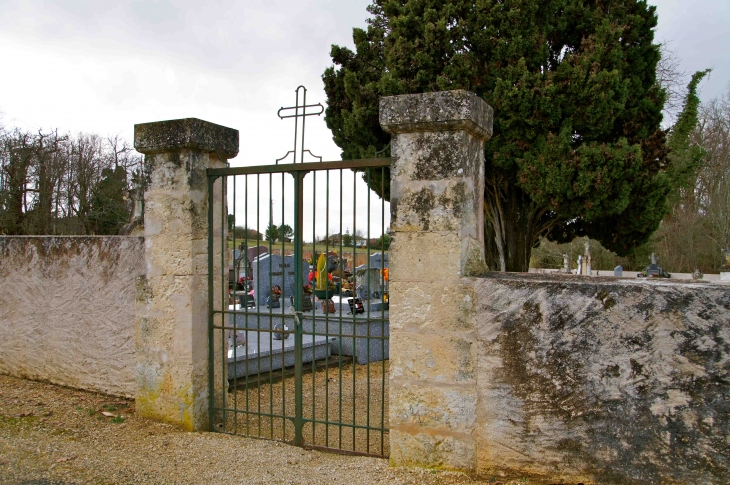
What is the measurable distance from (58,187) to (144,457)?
2191 cm

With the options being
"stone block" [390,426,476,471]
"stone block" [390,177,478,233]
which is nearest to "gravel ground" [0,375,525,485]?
"stone block" [390,426,476,471]

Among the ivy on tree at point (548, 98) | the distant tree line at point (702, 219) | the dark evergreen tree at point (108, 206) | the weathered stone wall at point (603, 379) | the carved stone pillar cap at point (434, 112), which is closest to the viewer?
the weathered stone wall at point (603, 379)

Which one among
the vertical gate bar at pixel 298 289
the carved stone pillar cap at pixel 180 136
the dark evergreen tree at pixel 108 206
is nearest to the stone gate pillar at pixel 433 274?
the vertical gate bar at pixel 298 289

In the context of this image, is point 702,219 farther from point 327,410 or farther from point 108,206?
point 108,206

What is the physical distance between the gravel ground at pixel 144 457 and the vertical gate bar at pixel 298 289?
209 mm

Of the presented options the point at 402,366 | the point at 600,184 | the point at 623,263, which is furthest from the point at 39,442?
the point at 623,263

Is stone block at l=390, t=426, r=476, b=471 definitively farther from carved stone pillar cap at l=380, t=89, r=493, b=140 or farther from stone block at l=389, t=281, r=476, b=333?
carved stone pillar cap at l=380, t=89, r=493, b=140

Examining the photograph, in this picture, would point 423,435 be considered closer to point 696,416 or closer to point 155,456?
point 696,416

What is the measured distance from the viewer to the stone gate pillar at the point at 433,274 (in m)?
3.08

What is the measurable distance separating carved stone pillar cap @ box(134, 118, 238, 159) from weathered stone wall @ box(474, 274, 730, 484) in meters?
2.23

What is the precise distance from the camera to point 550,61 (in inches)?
392

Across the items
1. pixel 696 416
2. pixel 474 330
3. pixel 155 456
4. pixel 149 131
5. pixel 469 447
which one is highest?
pixel 149 131

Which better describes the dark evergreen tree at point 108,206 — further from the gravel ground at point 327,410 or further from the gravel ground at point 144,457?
the gravel ground at point 144,457

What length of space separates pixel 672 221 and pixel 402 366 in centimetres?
1933
